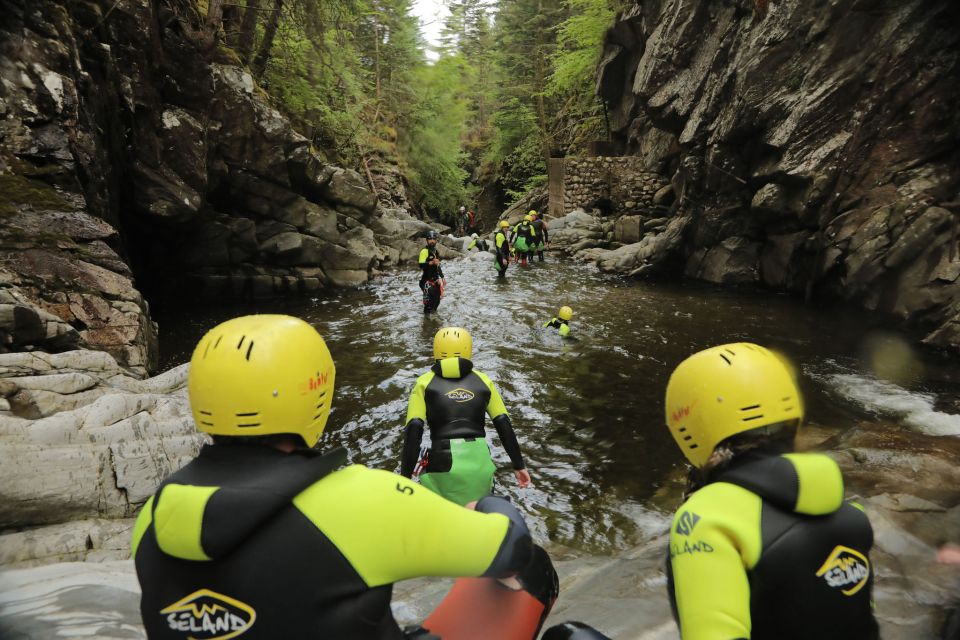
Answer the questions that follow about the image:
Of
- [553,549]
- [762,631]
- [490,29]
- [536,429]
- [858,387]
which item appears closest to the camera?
[762,631]

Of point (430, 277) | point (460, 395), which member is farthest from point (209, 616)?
point (430, 277)

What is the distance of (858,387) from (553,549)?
6432mm

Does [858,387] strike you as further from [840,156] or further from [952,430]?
[840,156]

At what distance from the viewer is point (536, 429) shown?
22.6 feet

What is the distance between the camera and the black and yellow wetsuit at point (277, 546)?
120 cm

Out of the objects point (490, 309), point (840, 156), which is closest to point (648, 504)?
point (490, 309)

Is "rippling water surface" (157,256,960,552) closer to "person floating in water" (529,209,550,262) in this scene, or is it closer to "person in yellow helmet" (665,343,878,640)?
"person in yellow helmet" (665,343,878,640)

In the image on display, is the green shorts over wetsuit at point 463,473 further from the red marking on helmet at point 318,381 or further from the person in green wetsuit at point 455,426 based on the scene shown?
the red marking on helmet at point 318,381

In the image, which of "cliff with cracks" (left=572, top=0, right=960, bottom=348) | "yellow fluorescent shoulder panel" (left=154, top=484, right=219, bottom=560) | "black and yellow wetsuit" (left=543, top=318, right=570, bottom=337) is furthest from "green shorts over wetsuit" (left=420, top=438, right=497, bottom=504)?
"cliff with cracks" (left=572, top=0, right=960, bottom=348)

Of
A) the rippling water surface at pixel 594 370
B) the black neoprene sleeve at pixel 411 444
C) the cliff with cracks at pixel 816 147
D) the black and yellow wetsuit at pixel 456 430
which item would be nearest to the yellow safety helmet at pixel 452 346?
the black and yellow wetsuit at pixel 456 430

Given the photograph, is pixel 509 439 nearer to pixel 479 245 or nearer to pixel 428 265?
pixel 428 265

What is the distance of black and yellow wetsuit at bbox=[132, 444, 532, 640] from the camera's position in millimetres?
1203

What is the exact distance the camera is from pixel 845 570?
153 cm

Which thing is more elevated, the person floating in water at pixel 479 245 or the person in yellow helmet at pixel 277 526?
the person in yellow helmet at pixel 277 526
